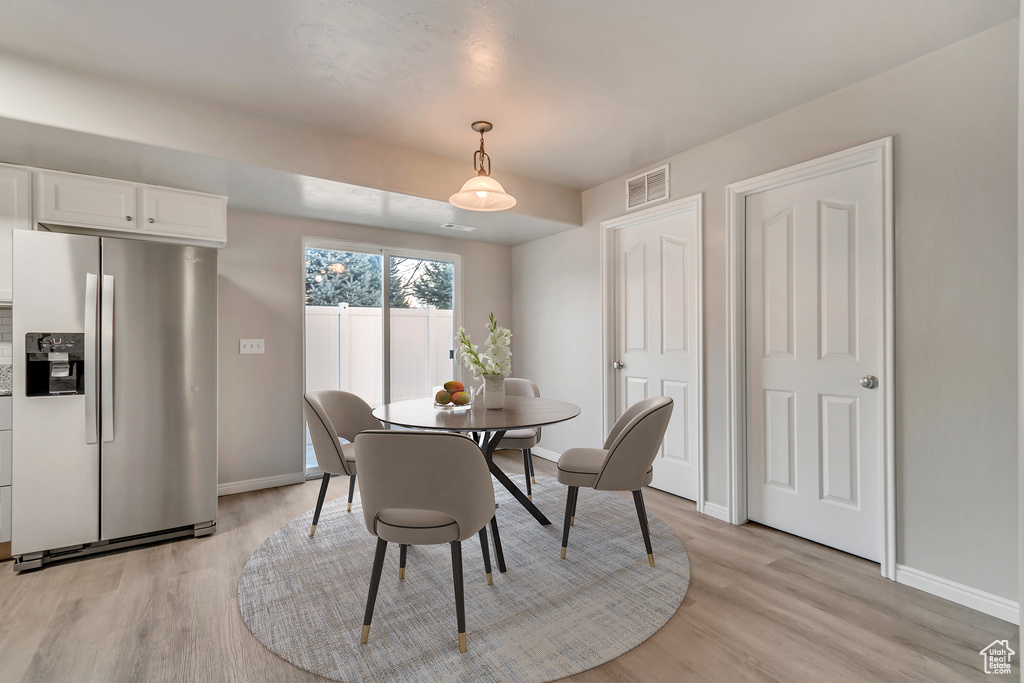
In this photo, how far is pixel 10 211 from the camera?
2.45 meters

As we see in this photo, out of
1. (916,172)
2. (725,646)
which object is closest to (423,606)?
(725,646)

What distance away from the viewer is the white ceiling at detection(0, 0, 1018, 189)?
1.91 m

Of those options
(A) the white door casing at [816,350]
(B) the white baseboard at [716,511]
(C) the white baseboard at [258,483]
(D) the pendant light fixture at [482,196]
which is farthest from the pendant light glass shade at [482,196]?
(C) the white baseboard at [258,483]

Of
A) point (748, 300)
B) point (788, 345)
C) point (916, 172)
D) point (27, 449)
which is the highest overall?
point (916, 172)

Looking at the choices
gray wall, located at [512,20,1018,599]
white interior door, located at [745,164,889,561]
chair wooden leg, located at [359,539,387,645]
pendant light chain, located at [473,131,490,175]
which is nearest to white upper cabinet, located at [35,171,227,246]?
pendant light chain, located at [473,131,490,175]

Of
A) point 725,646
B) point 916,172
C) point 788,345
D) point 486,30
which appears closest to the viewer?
point 725,646

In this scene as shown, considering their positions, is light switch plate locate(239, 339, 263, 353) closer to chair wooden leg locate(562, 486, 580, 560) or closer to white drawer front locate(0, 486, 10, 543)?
white drawer front locate(0, 486, 10, 543)

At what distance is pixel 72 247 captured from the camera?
2496 millimetres

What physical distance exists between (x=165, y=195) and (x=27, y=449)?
1566 mm

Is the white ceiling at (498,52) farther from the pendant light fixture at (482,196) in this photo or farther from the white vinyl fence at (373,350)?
the white vinyl fence at (373,350)

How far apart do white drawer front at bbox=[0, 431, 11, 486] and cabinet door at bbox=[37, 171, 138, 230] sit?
1.17 metres

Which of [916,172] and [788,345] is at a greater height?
[916,172]

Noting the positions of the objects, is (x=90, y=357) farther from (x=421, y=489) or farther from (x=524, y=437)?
(x=524, y=437)

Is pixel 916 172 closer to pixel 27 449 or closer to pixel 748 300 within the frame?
pixel 748 300
